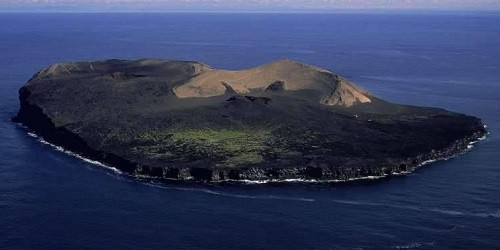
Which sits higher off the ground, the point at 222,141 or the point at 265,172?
the point at 222,141

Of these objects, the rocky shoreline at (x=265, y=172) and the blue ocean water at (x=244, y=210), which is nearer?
the blue ocean water at (x=244, y=210)

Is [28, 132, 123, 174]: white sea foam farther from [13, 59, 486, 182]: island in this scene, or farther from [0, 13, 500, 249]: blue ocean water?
[0, 13, 500, 249]: blue ocean water

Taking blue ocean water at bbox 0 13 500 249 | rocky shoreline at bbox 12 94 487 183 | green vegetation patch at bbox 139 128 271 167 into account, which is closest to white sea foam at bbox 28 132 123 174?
rocky shoreline at bbox 12 94 487 183

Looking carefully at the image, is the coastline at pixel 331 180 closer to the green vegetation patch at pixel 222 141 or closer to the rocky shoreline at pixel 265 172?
the rocky shoreline at pixel 265 172

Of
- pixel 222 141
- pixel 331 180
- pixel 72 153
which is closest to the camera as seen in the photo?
pixel 331 180

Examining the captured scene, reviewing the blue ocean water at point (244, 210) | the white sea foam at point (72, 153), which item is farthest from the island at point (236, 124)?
the blue ocean water at point (244, 210)

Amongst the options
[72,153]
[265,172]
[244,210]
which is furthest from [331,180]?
[72,153]

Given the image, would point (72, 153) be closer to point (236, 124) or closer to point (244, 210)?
point (236, 124)

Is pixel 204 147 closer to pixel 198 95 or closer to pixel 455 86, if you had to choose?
pixel 198 95

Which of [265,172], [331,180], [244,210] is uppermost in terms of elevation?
[265,172]

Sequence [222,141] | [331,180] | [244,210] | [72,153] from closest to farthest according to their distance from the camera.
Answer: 1. [244,210]
2. [331,180]
3. [222,141]
4. [72,153]
